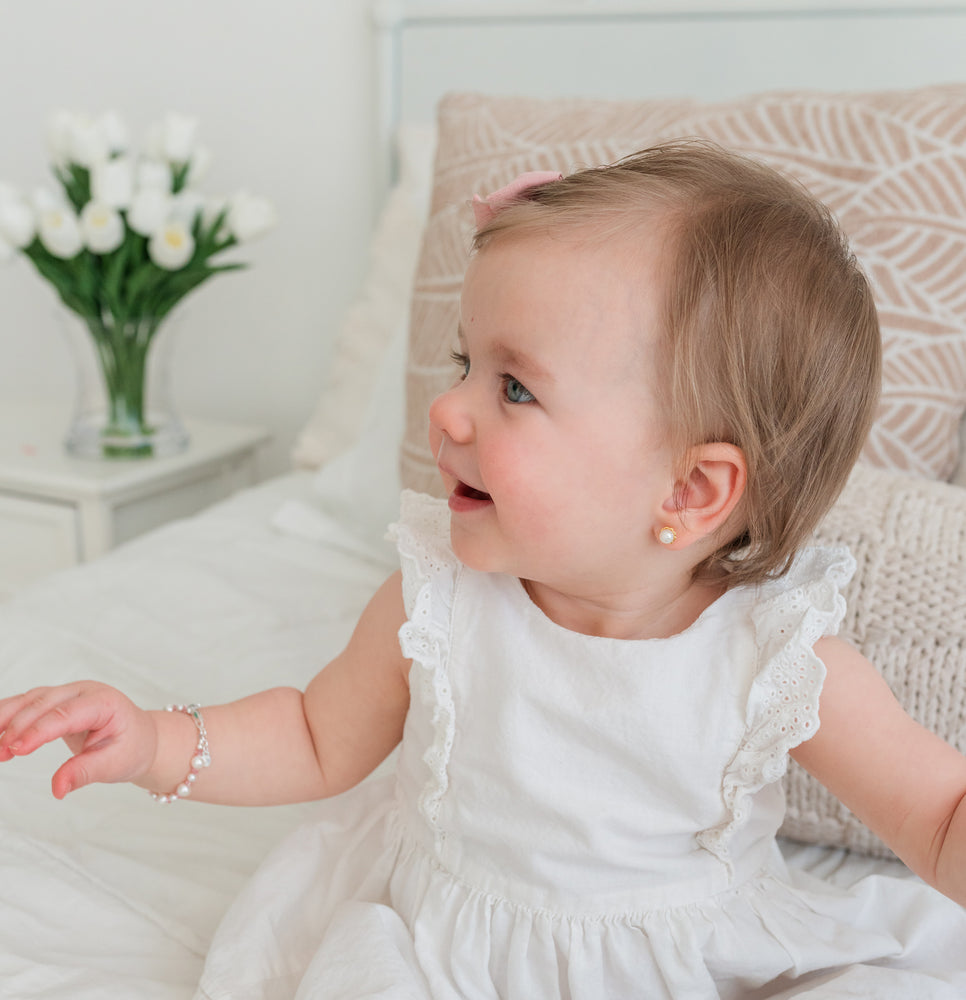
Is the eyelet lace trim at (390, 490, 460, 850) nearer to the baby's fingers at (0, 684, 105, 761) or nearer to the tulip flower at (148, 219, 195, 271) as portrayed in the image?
the baby's fingers at (0, 684, 105, 761)

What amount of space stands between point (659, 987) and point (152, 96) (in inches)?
78.0

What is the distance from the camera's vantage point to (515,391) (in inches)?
25.9

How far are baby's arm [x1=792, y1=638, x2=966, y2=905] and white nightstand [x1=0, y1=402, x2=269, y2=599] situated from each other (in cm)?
134

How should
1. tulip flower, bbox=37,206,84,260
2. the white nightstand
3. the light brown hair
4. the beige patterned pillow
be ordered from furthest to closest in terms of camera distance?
1. the white nightstand
2. tulip flower, bbox=37,206,84,260
3. the beige patterned pillow
4. the light brown hair

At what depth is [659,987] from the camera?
0.70 meters

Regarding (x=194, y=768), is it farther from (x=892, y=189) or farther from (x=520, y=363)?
(x=892, y=189)

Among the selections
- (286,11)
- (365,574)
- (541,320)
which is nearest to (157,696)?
(365,574)

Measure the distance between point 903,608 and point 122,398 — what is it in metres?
1.44

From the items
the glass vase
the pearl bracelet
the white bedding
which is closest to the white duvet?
the white bedding

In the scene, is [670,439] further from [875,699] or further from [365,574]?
[365,574]

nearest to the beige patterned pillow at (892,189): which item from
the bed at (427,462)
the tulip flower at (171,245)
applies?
the bed at (427,462)

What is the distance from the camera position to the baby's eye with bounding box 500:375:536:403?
651 mm

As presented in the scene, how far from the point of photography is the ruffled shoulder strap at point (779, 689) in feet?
2.17

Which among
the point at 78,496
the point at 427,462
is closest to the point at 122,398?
the point at 78,496
